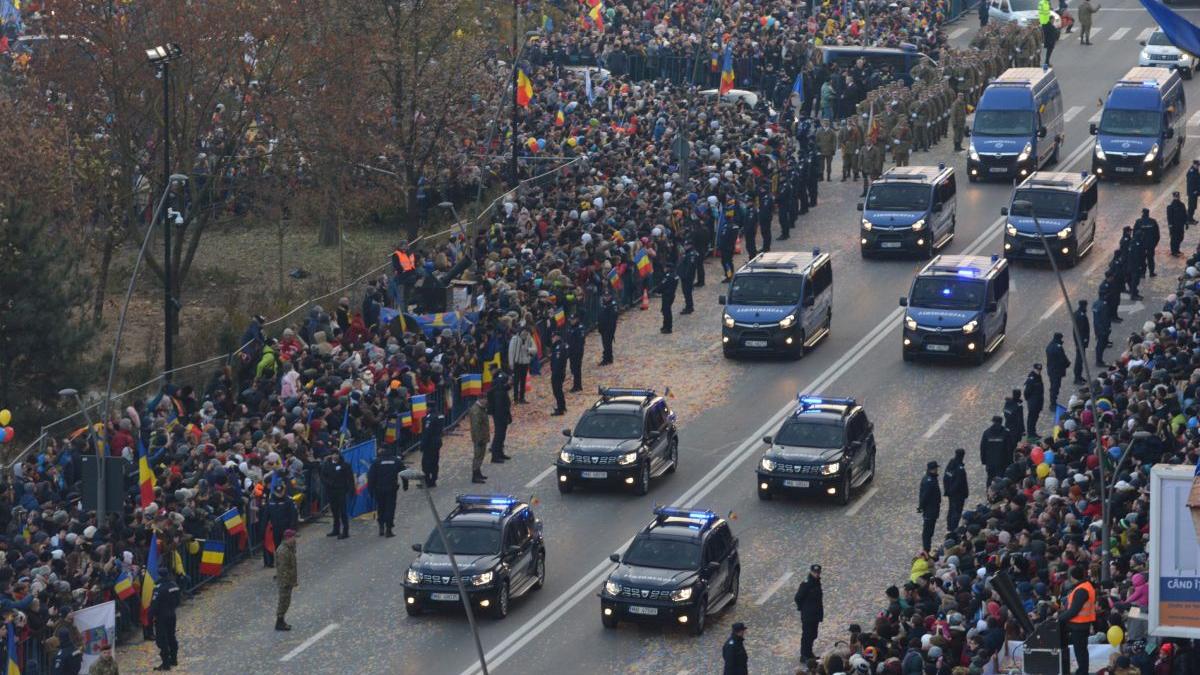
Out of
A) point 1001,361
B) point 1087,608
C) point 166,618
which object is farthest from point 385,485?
point 1087,608

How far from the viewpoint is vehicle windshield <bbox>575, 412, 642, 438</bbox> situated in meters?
40.5

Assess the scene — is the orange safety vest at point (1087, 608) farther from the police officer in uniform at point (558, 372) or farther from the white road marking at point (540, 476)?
the police officer in uniform at point (558, 372)

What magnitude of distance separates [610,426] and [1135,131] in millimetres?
23463

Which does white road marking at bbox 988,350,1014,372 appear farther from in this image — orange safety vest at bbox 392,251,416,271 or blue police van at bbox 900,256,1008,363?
orange safety vest at bbox 392,251,416,271

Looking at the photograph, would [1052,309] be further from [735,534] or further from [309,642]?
[309,642]

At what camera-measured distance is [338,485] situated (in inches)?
1534

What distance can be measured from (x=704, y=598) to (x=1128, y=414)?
654 centimetres

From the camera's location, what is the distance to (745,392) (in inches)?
1820

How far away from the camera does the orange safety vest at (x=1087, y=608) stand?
86.7 feet

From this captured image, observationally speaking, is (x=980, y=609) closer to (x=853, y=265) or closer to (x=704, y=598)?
(x=704, y=598)

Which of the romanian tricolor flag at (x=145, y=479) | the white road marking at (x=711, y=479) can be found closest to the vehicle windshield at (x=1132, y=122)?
the white road marking at (x=711, y=479)

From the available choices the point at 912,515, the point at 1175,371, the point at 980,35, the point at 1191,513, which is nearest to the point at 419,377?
the point at 912,515

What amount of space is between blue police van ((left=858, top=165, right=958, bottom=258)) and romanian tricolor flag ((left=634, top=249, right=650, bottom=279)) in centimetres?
544

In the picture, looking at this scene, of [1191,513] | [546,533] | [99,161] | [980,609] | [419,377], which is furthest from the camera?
[99,161]
